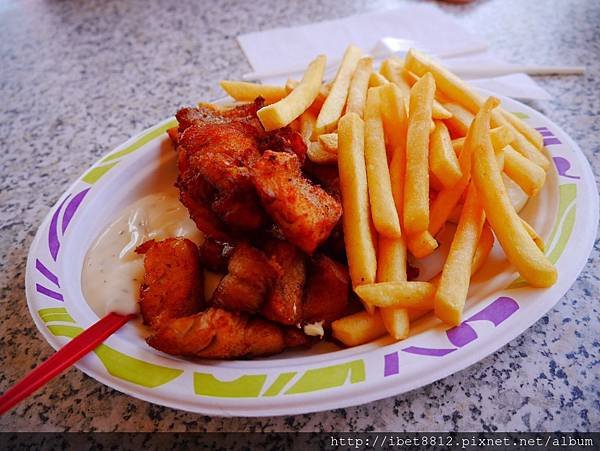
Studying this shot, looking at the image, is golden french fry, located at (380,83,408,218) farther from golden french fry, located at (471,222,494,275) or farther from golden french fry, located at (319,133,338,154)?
golden french fry, located at (471,222,494,275)

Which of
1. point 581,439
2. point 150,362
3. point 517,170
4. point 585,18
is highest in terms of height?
point 150,362

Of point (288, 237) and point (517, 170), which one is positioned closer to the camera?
point (288, 237)

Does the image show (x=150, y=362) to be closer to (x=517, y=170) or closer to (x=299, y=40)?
(x=517, y=170)

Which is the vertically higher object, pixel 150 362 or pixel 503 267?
pixel 150 362

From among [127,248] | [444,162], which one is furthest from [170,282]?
[444,162]

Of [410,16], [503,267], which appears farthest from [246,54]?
[503,267]

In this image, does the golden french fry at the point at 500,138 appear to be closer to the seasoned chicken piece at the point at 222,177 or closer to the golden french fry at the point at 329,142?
the golden french fry at the point at 329,142

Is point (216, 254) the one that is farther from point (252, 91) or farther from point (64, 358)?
point (252, 91)
